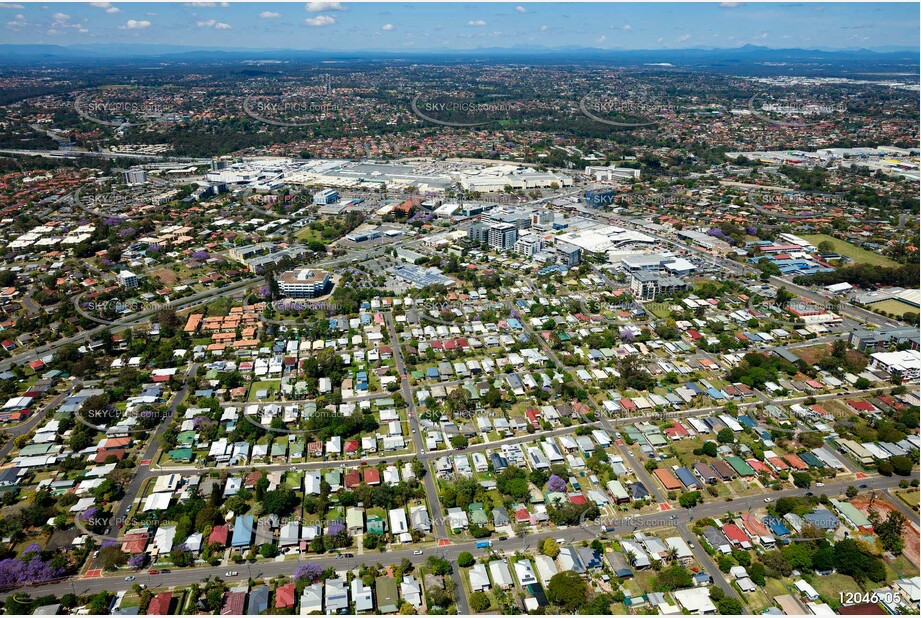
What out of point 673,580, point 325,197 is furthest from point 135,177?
point 673,580

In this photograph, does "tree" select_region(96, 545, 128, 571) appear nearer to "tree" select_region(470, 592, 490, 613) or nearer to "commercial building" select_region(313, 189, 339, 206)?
"tree" select_region(470, 592, 490, 613)

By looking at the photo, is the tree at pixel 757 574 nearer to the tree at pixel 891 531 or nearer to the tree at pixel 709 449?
the tree at pixel 891 531

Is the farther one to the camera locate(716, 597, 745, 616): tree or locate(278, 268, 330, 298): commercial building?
locate(278, 268, 330, 298): commercial building

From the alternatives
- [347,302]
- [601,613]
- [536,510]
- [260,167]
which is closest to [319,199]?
[260,167]

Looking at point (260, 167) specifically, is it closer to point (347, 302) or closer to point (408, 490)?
point (347, 302)

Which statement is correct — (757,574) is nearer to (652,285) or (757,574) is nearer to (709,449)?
(709,449)

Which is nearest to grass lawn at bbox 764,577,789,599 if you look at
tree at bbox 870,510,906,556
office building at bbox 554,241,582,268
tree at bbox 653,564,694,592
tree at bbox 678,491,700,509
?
tree at bbox 653,564,694,592

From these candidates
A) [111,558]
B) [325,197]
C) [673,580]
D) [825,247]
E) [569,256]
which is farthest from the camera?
[325,197]
